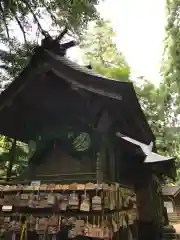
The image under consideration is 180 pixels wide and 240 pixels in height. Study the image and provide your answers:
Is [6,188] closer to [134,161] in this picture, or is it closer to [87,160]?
[87,160]

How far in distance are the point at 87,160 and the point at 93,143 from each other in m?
0.41

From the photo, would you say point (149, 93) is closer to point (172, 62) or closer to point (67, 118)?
point (172, 62)

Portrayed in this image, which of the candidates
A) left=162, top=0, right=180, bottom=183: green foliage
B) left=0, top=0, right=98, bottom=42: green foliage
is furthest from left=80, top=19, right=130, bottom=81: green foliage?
left=0, top=0, right=98, bottom=42: green foliage

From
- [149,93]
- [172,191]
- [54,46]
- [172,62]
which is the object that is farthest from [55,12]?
[172,191]

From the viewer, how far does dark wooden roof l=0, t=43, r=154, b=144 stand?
422 cm

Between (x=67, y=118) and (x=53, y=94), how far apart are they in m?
0.70

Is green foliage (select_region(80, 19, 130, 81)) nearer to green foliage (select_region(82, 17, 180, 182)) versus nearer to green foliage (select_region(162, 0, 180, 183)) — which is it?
green foliage (select_region(82, 17, 180, 182))

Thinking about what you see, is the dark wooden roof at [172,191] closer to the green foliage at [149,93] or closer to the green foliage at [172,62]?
the green foliage at [149,93]

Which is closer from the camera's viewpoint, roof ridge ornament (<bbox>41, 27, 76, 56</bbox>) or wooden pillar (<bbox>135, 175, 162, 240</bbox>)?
roof ridge ornament (<bbox>41, 27, 76, 56</bbox>)

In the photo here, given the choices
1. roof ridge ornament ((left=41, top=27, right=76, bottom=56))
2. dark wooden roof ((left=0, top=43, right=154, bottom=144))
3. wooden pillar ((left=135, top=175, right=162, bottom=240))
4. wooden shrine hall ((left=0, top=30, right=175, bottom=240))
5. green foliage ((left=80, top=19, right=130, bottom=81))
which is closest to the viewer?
dark wooden roof ((left=0, top=43, right=154, bottom=144))

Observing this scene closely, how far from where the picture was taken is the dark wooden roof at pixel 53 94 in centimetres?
422

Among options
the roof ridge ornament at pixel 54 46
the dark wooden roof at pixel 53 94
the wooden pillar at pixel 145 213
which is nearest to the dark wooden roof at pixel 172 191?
the wooden pillar at pixel 145 213

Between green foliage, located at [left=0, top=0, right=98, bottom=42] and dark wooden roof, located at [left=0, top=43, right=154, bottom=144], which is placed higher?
green foliage, located at [left=0, top=0, right=98, bottom=42]

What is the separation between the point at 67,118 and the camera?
218 inches
